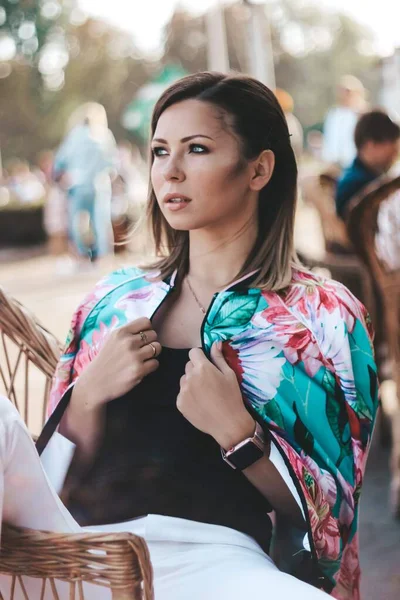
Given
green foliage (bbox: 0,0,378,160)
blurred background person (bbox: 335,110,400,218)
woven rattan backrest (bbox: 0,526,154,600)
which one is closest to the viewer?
woven rattan backrest (bbox: 0,526,154,600)

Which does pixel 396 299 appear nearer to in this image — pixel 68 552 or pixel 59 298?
pixel 68 552

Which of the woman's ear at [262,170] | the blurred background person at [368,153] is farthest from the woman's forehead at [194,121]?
the blurred background person at [368,153]

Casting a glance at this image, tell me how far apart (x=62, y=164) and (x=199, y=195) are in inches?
353

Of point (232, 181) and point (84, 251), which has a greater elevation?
point (232, 181)

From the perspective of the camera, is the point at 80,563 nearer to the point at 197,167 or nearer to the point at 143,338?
the point at 143,338

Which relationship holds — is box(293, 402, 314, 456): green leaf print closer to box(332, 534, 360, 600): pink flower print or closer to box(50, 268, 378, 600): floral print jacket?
box(50, 268, 378, 600): floral print jacket

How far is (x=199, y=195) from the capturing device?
5.74 feet

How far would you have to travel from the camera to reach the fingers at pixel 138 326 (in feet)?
5.74

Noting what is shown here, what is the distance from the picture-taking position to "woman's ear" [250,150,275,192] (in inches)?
72.2

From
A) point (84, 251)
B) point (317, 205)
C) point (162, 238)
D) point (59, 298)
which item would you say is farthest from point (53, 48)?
point (162, 238)

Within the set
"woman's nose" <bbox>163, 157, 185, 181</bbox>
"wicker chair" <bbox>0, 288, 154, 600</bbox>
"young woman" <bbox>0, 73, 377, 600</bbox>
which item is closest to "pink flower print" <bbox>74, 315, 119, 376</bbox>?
"young woman" <bbox>0, 73, 377, 600</bbox>

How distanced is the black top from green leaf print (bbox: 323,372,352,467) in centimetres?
19

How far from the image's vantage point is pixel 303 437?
5.41 feet

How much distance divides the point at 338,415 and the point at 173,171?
1.95ft
